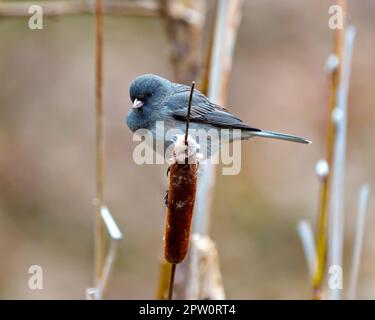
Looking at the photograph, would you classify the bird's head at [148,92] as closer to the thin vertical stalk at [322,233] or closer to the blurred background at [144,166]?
the thin vertical stalk at [322,233]

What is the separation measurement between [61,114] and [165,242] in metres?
3.75

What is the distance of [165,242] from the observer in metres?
1.94

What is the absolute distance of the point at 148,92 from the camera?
10.0 ft

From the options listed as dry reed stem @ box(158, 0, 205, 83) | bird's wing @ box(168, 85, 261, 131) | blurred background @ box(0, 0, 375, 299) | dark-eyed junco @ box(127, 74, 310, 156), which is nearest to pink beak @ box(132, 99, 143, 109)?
dark-eyed junco @ box(127, 74, 310, 156)

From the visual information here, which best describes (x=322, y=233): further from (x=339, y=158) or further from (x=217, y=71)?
(x=217, y=71)

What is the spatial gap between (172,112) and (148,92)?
0.56ft

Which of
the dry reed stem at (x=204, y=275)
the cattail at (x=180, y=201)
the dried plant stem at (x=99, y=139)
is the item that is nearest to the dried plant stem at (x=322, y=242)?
the dry reed stem at (x=204, y=275)

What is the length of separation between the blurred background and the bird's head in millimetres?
2296

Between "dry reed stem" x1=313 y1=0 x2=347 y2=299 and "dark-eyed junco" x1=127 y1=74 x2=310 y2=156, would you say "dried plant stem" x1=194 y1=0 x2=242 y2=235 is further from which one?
"dry reed stem" x1=313 y1=0 x2=347 y2=299

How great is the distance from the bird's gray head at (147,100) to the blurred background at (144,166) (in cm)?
229

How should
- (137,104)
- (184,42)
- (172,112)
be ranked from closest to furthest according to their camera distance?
(137,104)
(172,112)
(184,42)

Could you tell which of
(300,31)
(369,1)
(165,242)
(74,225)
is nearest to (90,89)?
(74,225)

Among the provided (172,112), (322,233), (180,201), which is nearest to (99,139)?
(172,112)
